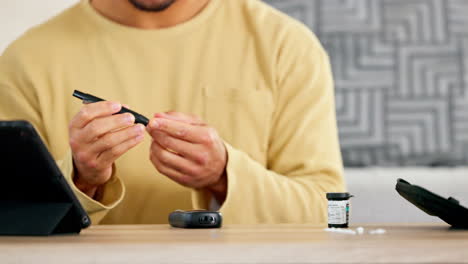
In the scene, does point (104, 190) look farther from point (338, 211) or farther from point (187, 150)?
point (338, 211)

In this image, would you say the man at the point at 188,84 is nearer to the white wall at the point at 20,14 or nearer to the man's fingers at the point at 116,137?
the man's fingers at the point at 116,137

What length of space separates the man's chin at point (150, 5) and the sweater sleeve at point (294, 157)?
9.5 inches

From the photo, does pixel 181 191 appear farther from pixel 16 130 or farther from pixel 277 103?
pixel 16 130

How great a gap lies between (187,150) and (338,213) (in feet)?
1.21

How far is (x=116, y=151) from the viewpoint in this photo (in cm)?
102

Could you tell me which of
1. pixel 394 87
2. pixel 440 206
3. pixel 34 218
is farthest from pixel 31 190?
pixel 394 87

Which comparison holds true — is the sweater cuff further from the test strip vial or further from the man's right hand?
the test strip vial

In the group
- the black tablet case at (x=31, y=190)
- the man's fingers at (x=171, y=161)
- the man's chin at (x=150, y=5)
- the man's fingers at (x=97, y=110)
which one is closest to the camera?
the black tablet case at (x=31, y=190)

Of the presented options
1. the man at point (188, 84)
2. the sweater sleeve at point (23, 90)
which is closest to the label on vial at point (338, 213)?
the man at point (188, 84)

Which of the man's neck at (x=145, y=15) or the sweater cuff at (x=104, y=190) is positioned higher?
the man's neck at (x=145, y=15)

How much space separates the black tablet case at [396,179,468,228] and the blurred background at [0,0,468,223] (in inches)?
39.9

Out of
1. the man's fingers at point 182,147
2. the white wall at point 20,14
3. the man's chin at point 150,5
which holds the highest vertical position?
the man's chin at point 150,5

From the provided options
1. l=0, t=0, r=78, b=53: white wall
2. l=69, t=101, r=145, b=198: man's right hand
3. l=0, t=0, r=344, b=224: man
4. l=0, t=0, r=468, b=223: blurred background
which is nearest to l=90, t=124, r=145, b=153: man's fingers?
l=69, t=101, r=145, b=198: man's right hand

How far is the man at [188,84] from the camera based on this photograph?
4.36ft
